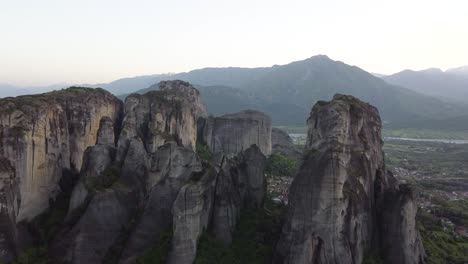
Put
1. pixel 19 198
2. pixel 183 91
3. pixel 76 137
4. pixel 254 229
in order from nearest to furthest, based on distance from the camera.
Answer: pixel 19 198
pixel 254 229
pixel 76 137
pixel 183 91

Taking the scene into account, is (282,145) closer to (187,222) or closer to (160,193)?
(160,193)

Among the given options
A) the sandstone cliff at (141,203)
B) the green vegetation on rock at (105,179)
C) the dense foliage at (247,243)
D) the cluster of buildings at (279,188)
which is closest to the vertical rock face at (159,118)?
the green vegetation on rock at (105,179)

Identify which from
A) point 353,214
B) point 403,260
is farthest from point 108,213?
point 403,260

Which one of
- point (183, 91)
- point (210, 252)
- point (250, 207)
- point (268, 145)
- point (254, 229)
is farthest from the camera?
point (268, 145)

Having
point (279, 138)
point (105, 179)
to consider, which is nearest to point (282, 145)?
point (279, 138)

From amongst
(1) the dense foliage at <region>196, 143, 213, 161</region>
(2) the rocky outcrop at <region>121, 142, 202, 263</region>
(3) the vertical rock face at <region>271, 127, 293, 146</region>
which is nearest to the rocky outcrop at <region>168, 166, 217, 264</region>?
(2) the rocky outcrop at <region>121, 142, 202, 263</region>

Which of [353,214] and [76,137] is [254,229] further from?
[76,137]

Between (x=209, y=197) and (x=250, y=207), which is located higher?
(x=209, y=197)

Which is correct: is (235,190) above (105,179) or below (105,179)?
below
